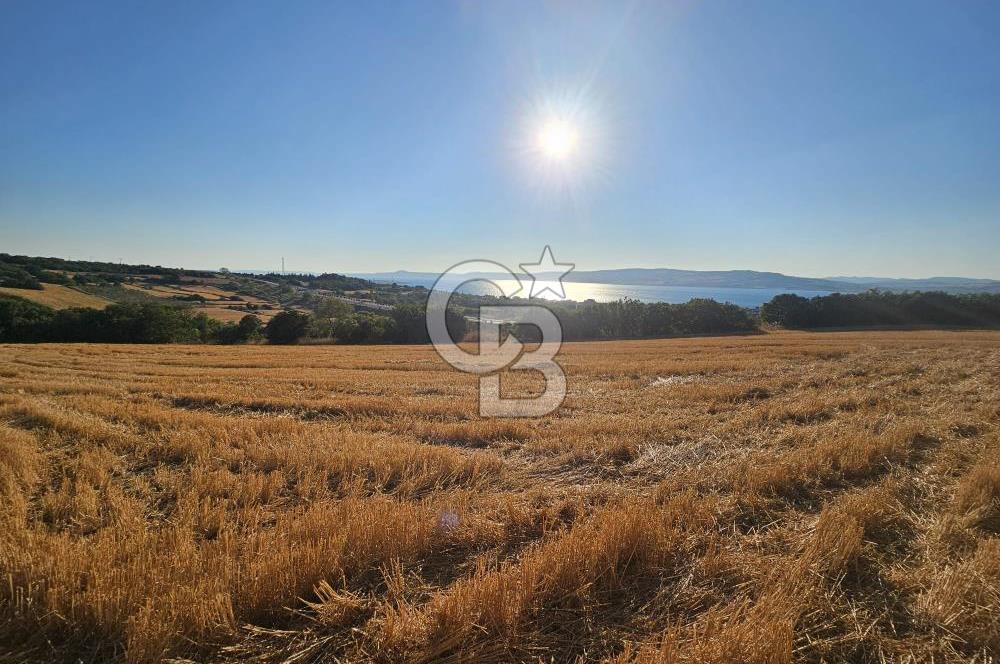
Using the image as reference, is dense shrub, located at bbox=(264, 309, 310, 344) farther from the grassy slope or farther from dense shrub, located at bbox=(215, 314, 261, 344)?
the grassy slope

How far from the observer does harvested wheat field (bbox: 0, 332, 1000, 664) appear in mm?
2580

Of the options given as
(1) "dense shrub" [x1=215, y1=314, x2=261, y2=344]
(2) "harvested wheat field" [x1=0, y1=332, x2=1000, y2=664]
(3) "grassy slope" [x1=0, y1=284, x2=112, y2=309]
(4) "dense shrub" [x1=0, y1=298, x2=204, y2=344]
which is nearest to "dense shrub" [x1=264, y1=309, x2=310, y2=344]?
(1) "dense shrub" [x1=215, y1=314, x2=261, y2=344]

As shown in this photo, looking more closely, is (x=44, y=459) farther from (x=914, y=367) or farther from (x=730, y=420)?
(x=914, y=367)

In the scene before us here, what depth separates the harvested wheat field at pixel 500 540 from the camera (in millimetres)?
2580

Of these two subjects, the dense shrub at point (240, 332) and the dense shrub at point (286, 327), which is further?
the dense shrub at point (240, 332)

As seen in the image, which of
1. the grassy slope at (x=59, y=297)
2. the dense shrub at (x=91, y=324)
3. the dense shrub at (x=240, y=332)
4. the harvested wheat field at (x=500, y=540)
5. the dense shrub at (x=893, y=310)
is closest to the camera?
the harvested wheat field at (x=500, y=540)

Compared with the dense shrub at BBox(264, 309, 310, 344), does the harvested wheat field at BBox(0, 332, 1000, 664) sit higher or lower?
higher

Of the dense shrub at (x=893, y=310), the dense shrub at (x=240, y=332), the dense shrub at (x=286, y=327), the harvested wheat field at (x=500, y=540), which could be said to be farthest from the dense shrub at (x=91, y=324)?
the dense shrub at (x=893, y=310)

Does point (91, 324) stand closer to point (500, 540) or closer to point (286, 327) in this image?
point (286, 327)

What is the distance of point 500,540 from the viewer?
3867mm

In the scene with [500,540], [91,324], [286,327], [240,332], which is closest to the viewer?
[500,540]

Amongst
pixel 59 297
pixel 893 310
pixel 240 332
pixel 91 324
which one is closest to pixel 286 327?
pixel 240 332

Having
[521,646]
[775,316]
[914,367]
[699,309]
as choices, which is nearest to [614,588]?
[521,646]

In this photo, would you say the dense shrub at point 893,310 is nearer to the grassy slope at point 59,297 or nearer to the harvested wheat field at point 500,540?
the harvested wheat field at point 500,540
